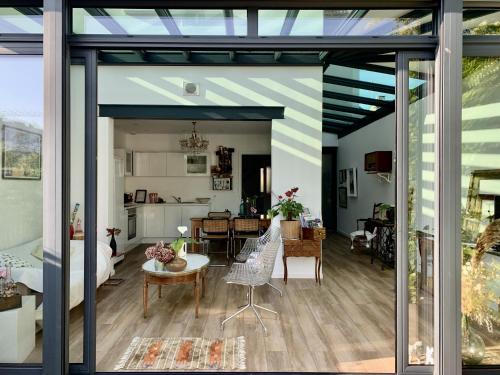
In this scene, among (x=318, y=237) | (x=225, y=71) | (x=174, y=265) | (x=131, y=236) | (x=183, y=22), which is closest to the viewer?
(x=183, y=22)

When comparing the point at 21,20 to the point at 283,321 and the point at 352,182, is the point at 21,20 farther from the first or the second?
the point at 352,182

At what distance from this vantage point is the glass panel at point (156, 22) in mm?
2334

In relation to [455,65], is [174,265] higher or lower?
lower

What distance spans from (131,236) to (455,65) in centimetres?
634

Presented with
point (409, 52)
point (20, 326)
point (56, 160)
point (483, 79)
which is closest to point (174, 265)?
point (20, 326)

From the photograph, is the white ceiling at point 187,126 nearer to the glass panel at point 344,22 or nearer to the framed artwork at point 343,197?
the framed artwork at point 343,197

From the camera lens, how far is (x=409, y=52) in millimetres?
2365

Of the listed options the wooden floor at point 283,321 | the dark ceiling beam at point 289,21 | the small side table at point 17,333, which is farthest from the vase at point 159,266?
the dark ceiling beam at point 289,21

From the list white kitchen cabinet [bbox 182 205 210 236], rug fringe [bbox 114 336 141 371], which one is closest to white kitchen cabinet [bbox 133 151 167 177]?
white kitchen cabinet [bbox 182 205 210 236]

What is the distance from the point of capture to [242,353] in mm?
2846

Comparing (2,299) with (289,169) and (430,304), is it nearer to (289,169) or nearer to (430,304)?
(430,304)

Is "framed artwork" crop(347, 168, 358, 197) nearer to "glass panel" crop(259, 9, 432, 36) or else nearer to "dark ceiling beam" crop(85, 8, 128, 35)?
"glass panel" crop(259, 9, 432, 36)

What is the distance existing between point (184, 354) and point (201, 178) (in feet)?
18.7

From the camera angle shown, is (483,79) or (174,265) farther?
(174,265)
